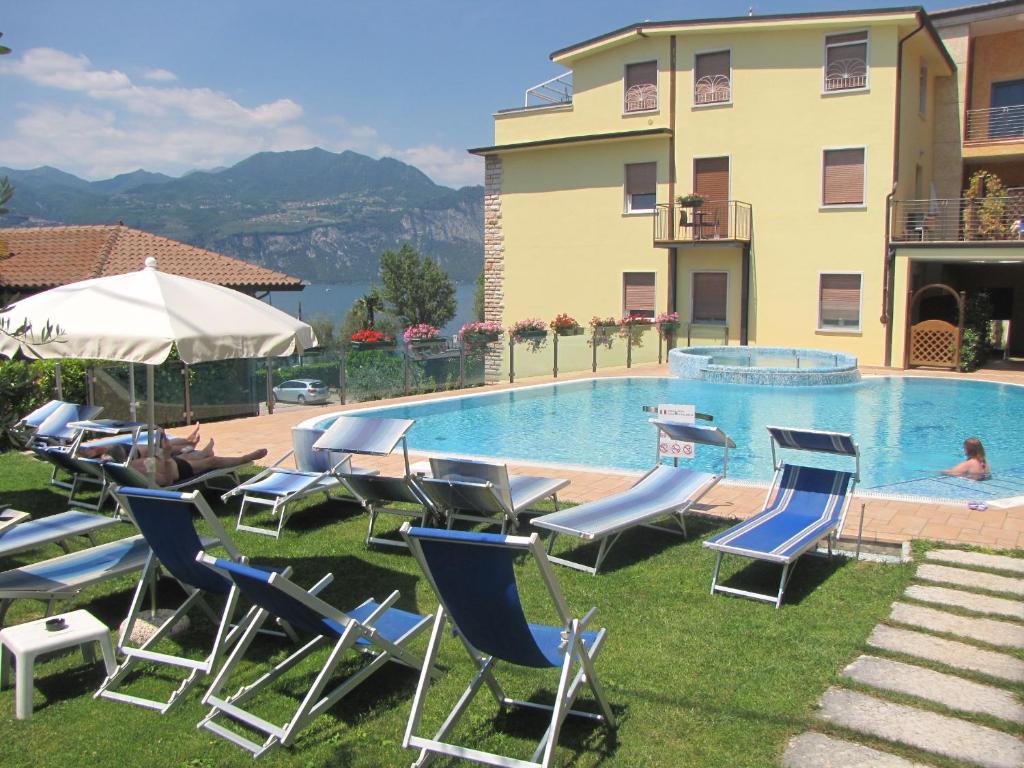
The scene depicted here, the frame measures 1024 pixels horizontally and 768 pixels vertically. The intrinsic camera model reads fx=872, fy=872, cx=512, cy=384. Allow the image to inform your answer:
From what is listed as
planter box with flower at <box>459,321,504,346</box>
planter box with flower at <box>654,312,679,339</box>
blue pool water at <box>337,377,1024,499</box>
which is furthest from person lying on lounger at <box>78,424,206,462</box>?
planter box with flower at <box>654,312,679,339</box>

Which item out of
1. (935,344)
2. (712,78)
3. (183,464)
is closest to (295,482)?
(183,464)

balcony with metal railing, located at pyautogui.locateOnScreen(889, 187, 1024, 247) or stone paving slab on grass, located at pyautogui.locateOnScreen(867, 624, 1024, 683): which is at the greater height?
balcony with metal railing, located at pyautogui.locateOnScreen(889, 187, 1024, 247)

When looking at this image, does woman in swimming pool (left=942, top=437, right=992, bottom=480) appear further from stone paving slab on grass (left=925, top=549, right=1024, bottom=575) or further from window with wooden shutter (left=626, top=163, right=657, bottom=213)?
window with wooden shutter (left=626, top=163, right=657, bottom=213)

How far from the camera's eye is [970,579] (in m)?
5.43

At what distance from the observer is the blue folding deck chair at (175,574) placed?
4.05 metres

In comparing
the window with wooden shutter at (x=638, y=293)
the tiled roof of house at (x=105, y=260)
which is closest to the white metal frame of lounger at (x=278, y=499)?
the tiled roof of house at (x=105, y=260)

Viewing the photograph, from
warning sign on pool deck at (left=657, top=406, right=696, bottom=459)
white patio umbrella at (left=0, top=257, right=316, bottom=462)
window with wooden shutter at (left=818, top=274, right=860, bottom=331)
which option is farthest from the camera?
window with wooden shutter at (left=818, top=274, right=860, bottom=331)

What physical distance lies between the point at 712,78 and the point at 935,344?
364 inches

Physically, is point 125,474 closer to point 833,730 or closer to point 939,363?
point 833,730

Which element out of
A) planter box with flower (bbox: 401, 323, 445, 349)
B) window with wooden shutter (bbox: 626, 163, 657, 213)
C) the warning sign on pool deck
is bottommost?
the warning sign on pool deck

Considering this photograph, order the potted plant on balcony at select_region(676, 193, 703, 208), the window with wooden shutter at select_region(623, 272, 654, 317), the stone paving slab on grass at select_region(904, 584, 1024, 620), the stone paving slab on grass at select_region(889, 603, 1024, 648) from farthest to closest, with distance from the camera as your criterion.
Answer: the window with wooden shutter at select_region(623, 272, 654, 317), the potted plant on balcony at select_region(676, 193, 703, 208), the stone paving slab on grass at select_region(904, 584, 1024, 620), the stone paving slab on grass at select_region(889, 603, 1024, 648)

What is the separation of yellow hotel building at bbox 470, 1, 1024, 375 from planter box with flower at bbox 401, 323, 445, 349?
7964mm

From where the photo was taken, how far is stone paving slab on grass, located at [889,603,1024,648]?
4.50m

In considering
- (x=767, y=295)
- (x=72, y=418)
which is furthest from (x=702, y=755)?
(x=767, y=295)
